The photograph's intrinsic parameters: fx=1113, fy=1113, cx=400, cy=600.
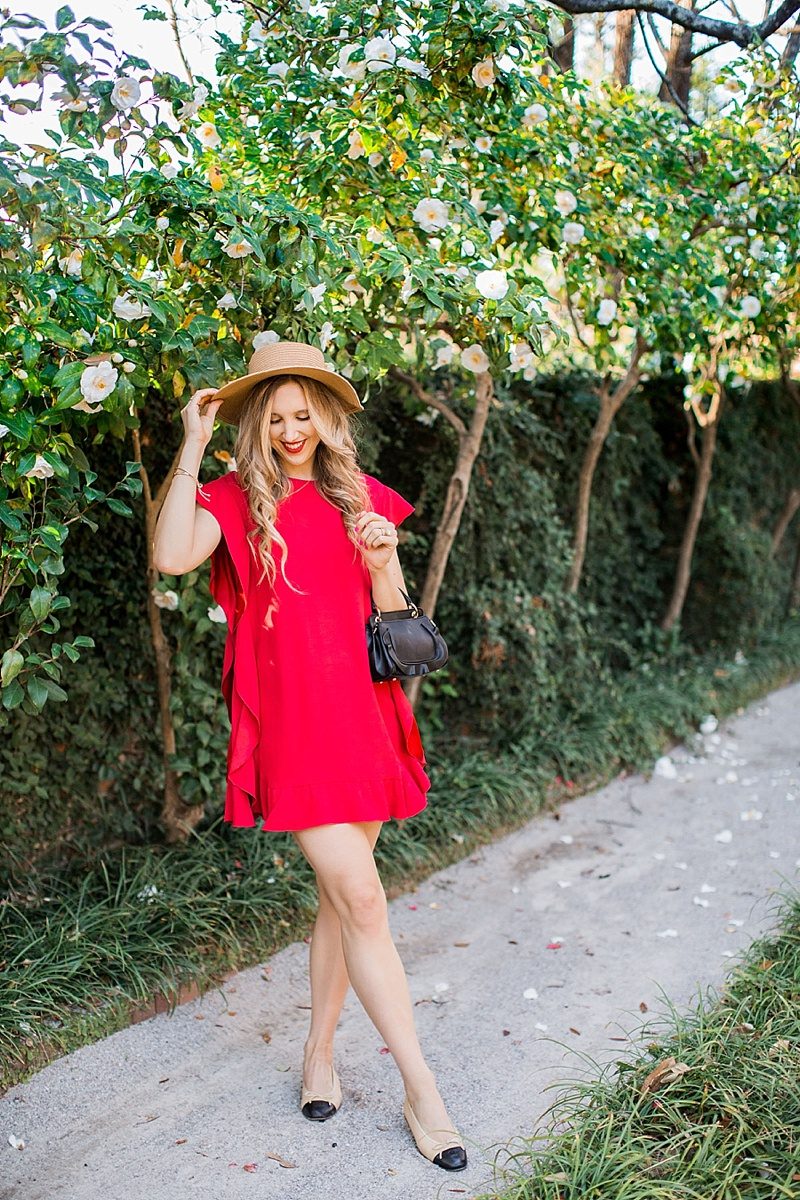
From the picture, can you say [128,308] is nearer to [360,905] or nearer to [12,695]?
[12,695]

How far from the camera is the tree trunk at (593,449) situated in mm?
5770

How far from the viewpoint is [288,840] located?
4.18 metres

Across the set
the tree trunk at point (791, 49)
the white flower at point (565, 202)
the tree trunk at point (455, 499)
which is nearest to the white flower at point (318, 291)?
the white flower at point (565, 202)

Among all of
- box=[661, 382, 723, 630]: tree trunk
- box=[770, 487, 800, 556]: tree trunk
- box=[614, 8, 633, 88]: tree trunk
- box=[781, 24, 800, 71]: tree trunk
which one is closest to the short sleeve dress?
box=[781, 24, 800, 71]: tree trunk

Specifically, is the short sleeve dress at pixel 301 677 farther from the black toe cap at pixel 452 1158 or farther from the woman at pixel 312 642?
the black toe cap at pixel 452 1158

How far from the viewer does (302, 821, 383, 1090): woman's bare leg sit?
9.27 feet

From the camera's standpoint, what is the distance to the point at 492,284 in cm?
305

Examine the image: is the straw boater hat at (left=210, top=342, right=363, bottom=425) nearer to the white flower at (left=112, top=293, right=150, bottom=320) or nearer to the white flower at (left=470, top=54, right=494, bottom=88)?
the white flower at (left=112, top=293, right=150, bottom=320)

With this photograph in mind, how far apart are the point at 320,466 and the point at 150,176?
798 mm

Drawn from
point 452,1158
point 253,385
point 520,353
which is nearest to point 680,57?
point 520,353

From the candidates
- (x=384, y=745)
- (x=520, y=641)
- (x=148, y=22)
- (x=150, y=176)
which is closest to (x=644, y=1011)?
(x=384, y=745)

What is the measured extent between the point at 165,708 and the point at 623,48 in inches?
178

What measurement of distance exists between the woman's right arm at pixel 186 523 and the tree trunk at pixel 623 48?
4.52 m

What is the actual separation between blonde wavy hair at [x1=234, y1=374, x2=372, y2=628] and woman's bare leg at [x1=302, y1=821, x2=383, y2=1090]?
2.62ft
